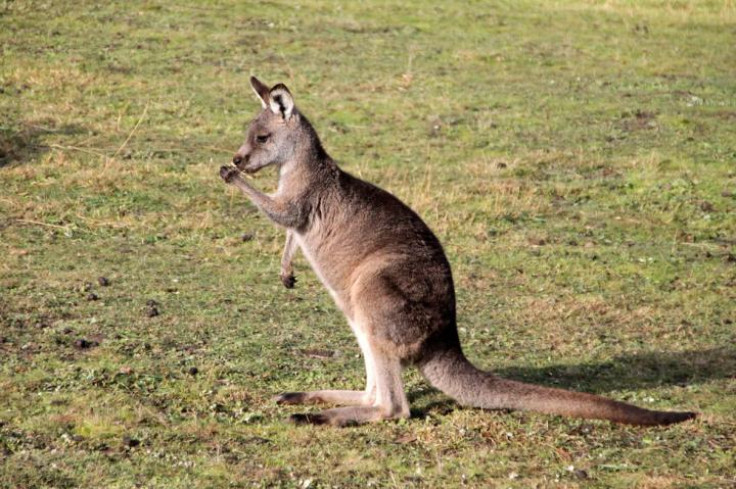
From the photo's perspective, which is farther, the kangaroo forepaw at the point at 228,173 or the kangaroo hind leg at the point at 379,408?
the kangaroo forepaw at the point at 228,173

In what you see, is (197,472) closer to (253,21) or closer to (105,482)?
(105,482)

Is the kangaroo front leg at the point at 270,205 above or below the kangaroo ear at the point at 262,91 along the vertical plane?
below

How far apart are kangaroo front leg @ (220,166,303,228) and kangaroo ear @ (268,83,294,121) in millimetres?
465

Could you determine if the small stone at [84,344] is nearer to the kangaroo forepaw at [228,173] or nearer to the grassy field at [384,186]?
the grassy field at [384,186]

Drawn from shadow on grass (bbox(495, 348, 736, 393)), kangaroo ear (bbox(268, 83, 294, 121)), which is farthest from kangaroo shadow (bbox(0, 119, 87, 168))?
shadow on grass (bbox(495, 348, 736, 393))

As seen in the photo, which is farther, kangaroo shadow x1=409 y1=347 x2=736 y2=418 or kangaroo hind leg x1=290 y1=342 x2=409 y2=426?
kangaroo shadow x1=409 y1=347 x2=736 y2=418

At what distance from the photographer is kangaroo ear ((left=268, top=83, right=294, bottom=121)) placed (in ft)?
23.1

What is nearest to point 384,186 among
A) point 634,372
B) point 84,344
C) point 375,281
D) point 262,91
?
point 262,91

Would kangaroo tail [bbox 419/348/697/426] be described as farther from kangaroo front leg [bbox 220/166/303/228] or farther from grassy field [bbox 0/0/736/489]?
kangaroo front leg [bbox 220/166/303/228]

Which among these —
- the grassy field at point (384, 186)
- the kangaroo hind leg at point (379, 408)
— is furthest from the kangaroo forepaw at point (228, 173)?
the kangaroo hind leg at point (379, 408)

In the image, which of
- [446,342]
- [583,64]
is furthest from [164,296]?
[583,64]

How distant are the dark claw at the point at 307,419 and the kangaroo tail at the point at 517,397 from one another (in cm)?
57

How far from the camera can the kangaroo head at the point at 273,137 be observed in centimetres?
709

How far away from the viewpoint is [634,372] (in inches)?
295
